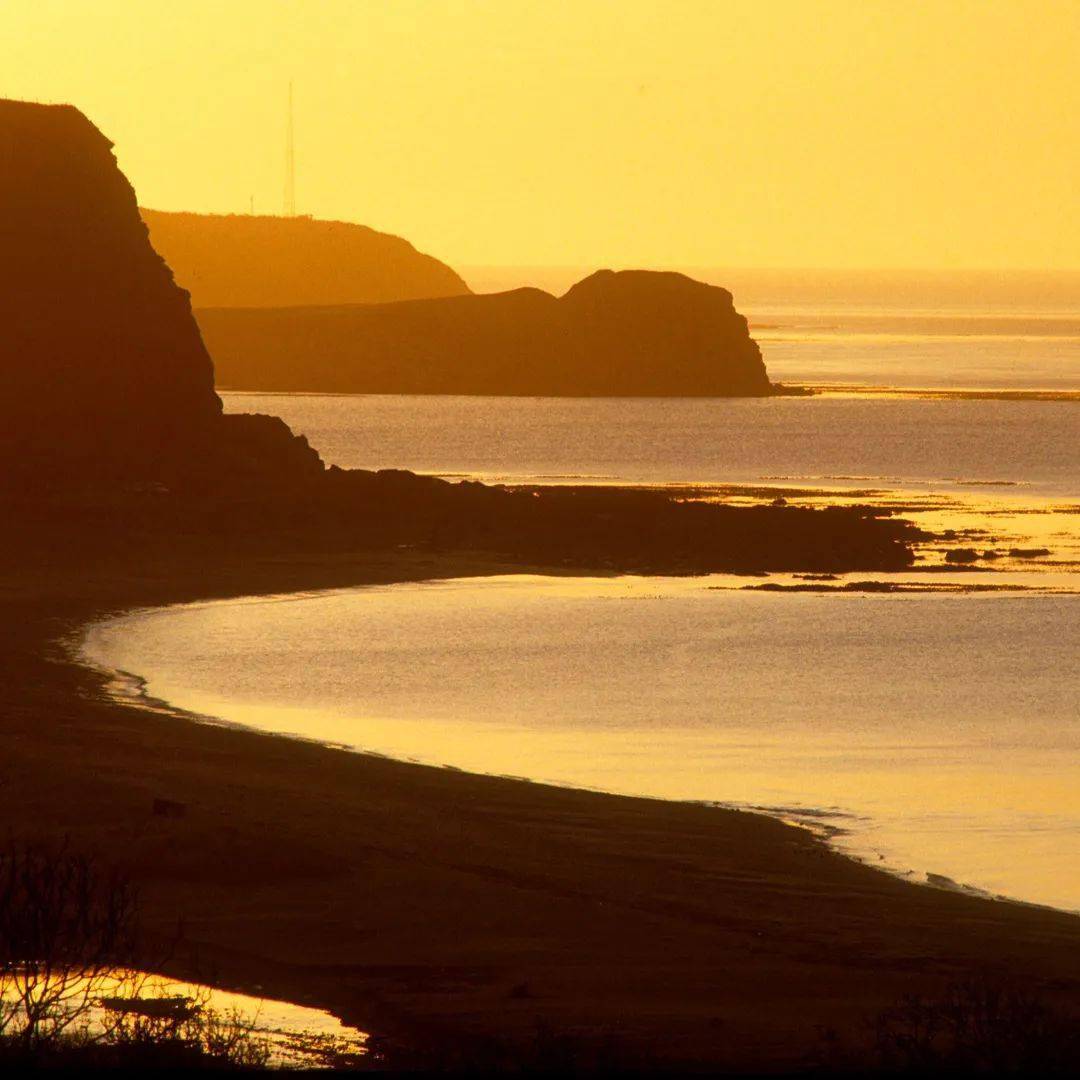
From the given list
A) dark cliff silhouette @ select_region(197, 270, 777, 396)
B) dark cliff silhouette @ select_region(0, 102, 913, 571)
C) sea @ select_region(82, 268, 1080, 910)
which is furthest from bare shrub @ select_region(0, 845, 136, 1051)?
dark cliff silhouette @ select_region(197, 270, 777, 396)

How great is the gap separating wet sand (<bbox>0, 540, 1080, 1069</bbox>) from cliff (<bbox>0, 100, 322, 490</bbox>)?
34249mm

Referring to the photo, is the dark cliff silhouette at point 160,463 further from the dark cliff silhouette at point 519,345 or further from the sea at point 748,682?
the dark cliff silhouette at point 519,345

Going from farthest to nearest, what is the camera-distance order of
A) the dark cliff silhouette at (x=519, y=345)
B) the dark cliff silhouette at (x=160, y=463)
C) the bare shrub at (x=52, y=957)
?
1. the dark cliff silhouette at (x=519, y=345)
2. the dark cliff silhouette at (x=160, y=463)
3. the bare shrub at (x=52, y=957)

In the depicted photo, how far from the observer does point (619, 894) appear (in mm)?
19234

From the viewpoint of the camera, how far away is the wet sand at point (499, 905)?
15.2 metres

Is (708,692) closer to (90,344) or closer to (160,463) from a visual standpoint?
(160,463)

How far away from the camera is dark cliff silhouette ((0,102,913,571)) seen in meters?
57.2

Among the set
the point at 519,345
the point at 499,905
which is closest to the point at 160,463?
the point at 499,905

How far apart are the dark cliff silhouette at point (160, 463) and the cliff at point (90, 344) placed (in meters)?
0.05

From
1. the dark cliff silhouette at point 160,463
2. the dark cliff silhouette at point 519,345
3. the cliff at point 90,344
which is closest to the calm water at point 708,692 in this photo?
the dark cliff silhouette at point 160,463

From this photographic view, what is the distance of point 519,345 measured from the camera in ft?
611

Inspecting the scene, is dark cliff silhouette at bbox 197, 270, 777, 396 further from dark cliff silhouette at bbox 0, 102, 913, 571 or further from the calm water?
the calm water

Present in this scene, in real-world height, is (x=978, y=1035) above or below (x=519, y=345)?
below

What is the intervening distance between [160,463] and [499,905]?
45361 millimetres
